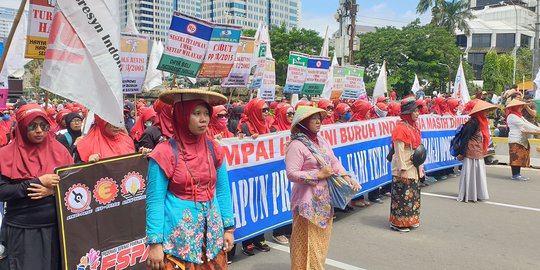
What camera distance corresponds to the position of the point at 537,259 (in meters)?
4.91

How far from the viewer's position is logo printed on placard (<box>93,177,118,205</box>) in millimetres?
3663

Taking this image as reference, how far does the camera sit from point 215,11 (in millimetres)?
134875

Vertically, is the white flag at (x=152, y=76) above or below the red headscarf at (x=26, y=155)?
above

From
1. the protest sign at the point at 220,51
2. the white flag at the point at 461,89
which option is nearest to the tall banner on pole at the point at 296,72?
the protest sign at the point at 220,51

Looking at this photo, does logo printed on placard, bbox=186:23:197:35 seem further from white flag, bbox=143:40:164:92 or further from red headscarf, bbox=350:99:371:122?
white flag, bbox=143:40:164:92

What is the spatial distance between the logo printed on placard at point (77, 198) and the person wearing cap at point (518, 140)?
341 inches

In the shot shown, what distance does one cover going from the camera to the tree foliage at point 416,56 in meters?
37.6

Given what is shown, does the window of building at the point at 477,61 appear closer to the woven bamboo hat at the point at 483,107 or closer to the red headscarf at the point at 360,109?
the red headscarf at the point at 360,109

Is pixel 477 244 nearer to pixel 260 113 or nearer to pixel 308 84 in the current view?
pixel 260 113

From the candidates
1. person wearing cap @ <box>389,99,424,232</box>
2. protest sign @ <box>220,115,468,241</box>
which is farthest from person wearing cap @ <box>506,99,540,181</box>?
person wearing cap @ <box>389,99,424,232</box>

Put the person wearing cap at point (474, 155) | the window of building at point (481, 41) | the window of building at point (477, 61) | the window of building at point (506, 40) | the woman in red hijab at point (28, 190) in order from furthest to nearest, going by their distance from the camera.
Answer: the window of building at point (477, 61), the window of building at point (481, 41), the window of building at point (506, 40), the person wearing cap at point (474, 155), the woman in red hijab at point (28, 190)

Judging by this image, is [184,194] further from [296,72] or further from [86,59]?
[296,72]

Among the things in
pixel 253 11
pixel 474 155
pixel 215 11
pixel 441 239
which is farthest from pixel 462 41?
pixel 215 11

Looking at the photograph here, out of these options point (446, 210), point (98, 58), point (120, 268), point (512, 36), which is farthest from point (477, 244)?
point (512, 36)
